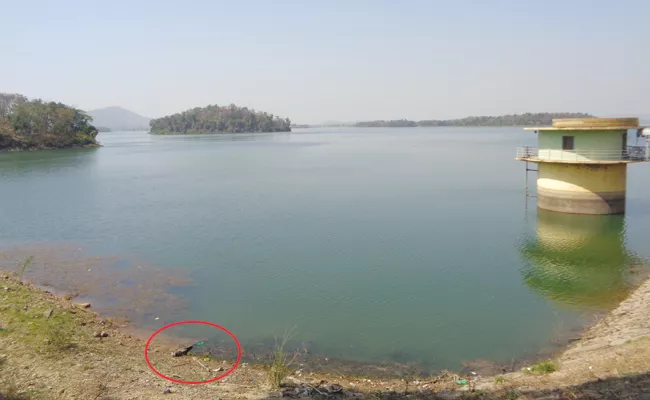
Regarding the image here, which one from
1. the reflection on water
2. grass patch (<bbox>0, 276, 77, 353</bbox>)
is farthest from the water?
grass patch (<bbox>0, 276, 77, 353</bbox>)

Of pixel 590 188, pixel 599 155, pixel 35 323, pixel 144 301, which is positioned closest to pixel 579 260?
pixel 590 188

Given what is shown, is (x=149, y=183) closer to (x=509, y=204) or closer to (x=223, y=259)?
(x=223, y=259)

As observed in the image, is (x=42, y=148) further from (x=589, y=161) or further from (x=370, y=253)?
(x=589, y=161)

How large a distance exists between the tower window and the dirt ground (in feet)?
49.9

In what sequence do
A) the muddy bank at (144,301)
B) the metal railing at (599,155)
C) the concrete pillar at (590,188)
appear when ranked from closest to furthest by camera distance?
the muddy bank at (144,301) < the metal railing at (599,155) < the concrete pillar at (590,188)

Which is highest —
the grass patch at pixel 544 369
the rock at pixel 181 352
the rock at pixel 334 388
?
the rock at pixel 334 388

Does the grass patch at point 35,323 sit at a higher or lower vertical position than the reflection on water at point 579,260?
higher

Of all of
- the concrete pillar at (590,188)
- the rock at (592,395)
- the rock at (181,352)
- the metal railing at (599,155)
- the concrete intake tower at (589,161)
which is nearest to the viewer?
the rock at (592,395)

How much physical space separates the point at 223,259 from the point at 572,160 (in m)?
18.3

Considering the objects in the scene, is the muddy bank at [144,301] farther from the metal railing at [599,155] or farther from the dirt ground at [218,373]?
the metal railing at [599,155]

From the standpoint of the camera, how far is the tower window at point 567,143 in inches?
1008

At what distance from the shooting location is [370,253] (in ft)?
65.3

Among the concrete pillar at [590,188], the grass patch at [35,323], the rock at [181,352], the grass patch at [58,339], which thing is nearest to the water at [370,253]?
the concrete pillar at [590,188]

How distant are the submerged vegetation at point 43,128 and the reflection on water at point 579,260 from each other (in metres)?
93.6
